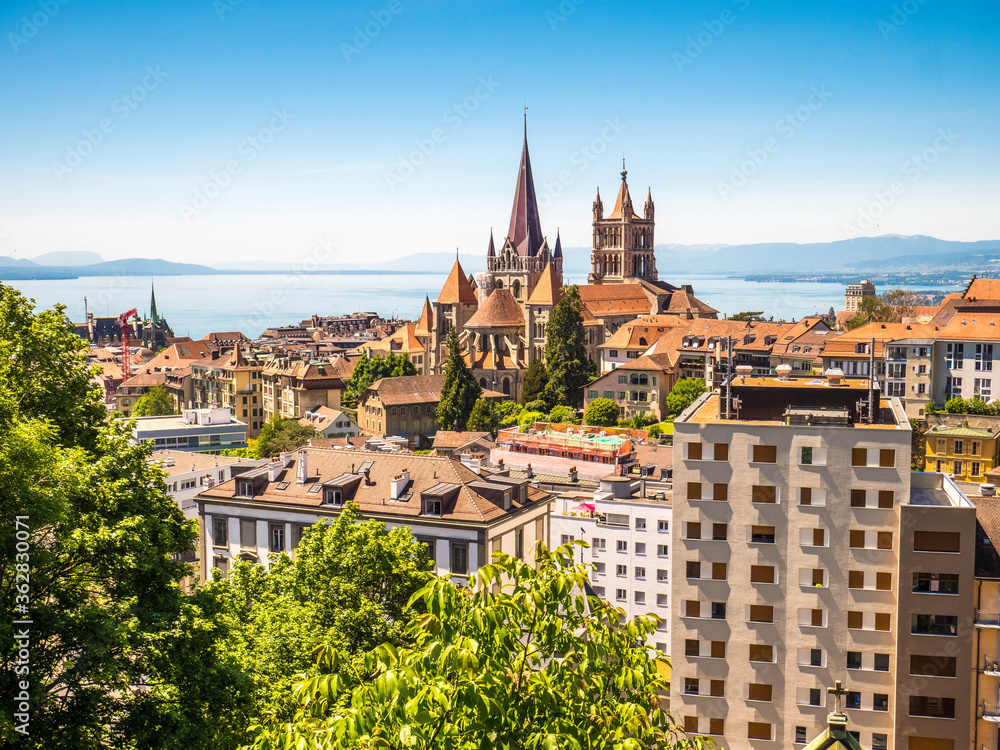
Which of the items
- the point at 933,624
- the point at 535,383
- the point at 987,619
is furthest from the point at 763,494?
the point at 535,383

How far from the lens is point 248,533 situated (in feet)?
128

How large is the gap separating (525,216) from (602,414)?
184 feet

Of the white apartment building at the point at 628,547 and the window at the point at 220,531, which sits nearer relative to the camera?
the window at the point at 220,531

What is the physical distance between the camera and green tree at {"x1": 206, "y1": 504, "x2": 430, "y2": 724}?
20.3 meters

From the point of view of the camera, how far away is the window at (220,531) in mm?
39281

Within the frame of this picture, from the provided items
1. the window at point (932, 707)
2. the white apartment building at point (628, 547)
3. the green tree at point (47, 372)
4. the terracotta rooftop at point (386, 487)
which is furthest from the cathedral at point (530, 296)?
the green tree at point (47, 372)

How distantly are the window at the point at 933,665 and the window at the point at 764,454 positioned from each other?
5.47 m

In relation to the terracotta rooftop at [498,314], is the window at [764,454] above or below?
below

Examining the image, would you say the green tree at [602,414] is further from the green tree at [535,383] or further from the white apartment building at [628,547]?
the white apartment building at [628,547]

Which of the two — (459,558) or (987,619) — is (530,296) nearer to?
(459,558)

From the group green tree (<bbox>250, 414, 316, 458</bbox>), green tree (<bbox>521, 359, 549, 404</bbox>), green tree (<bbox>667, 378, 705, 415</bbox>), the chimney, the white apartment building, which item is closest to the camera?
the chimney

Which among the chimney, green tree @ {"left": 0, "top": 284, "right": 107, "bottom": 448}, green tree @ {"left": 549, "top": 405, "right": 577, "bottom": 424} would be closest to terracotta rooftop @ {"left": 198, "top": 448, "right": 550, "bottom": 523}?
the chimney

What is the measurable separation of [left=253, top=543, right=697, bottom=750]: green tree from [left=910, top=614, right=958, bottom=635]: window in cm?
1470

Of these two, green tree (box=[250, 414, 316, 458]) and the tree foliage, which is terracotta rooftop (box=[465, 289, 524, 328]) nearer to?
green tree (box=[250, 414, 316, 458])
